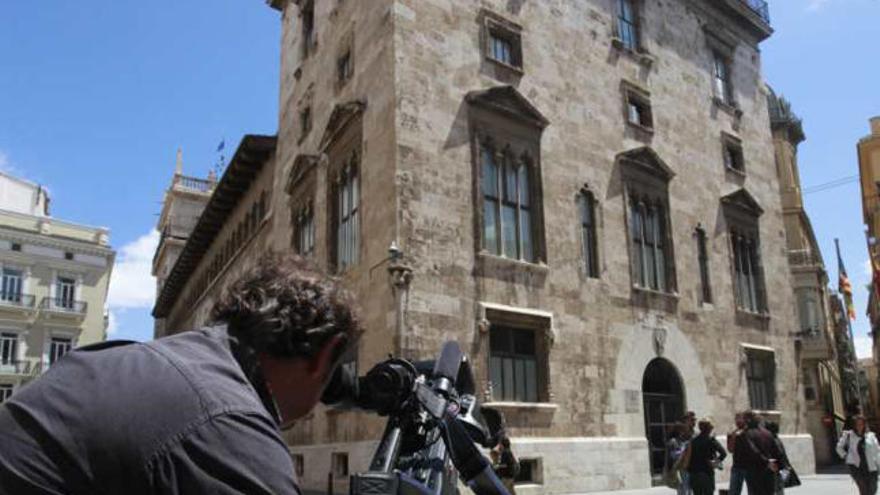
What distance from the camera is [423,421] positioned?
7.06 ft

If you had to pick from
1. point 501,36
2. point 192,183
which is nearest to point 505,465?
point 501,36

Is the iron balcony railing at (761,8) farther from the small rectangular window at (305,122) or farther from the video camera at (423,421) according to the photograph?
Result: the video camera at (423,421)

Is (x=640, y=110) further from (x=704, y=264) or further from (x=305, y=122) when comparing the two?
(x=305, y=122)

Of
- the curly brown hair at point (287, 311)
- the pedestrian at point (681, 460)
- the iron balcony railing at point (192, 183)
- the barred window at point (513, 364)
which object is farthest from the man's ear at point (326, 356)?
the iron balcony railing at point (192, 183)

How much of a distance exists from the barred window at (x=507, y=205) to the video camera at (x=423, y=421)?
1350 cm

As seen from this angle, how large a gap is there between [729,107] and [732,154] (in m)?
1.55

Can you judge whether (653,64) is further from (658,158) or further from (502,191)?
(502,191)

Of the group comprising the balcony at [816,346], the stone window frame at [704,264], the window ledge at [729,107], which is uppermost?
the window ledge at [729,107]

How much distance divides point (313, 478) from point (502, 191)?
7708 millimetres

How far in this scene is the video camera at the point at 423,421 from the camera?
2.02 m

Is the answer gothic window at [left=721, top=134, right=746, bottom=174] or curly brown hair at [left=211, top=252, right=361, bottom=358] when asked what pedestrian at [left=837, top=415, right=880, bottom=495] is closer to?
curly brown hair at [left=211, top=252, right=361, bottom=358]

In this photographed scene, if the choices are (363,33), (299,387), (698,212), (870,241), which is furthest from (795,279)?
(299,387)

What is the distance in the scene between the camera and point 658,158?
20141 mm

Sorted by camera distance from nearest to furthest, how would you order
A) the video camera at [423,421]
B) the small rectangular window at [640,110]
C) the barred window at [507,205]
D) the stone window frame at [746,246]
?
the video camera at [423,421]
the barred window at [507,205]
the small rectangular window at [640,110]
the stone window frame at [746,246]
